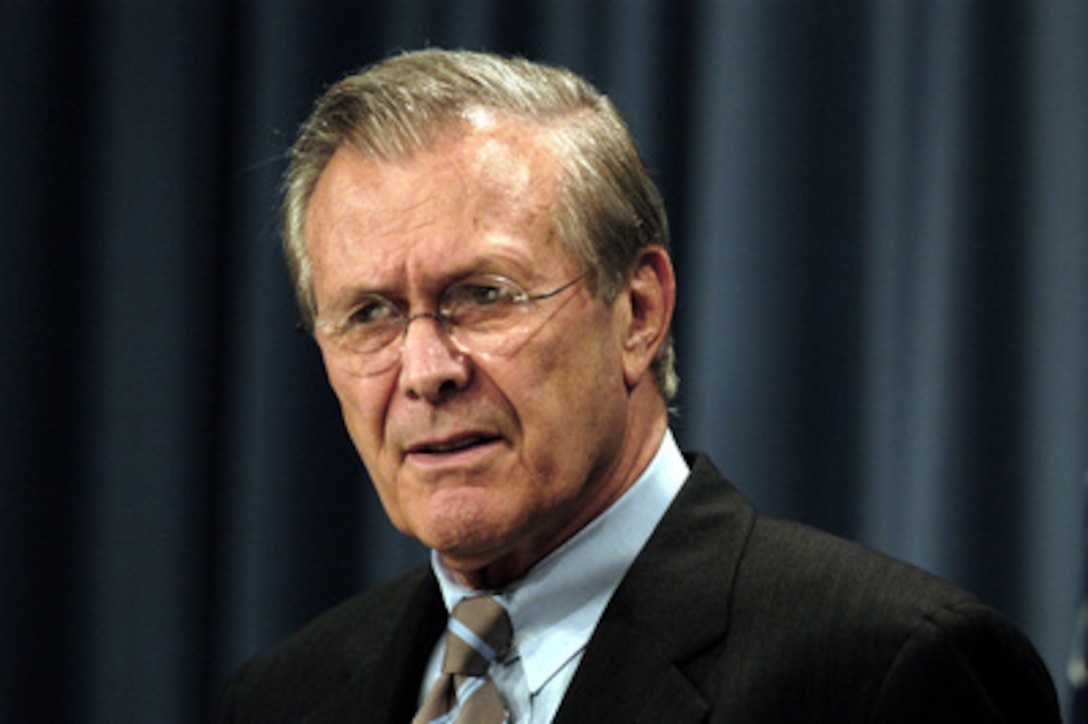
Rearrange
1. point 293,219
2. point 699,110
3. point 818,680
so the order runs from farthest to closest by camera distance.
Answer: point 699,110, point 293,219, point 818,680

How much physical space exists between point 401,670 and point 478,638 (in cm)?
18

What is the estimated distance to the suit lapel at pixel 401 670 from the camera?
6.06ft

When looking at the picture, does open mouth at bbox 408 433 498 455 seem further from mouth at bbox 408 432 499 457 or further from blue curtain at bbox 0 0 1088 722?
blue curtain at bbox 0 0 1088 722

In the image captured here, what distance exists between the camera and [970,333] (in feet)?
8.33

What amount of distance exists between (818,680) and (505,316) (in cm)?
48

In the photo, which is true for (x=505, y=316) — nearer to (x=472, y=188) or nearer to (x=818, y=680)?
(x=472, y=188)

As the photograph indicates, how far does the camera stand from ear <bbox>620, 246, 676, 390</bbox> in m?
1.77

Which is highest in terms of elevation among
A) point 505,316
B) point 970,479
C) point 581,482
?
point 505,316

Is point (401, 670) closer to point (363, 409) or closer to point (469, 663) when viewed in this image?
point (469, 663)

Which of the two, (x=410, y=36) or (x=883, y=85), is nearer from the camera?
(x=883, y=85)

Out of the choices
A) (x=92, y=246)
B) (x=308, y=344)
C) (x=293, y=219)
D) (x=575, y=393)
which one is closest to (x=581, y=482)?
(x=575, y=393)

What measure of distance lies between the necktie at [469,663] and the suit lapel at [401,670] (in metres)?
0.09

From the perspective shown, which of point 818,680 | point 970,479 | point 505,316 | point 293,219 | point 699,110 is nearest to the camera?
point 818,680

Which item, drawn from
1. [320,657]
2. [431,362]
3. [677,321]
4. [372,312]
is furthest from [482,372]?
[677,321]
